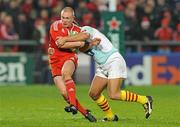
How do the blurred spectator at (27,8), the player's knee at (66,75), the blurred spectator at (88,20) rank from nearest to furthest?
the player's knee at (66,75)
the blurred spectator at (88,20)
the blurred spectator at (27,8)

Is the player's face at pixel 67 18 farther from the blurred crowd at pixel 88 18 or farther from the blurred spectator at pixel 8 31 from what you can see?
the blurred crowd at pixel 88 18

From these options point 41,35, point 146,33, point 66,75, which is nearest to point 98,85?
point 66,75

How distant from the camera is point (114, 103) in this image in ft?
63.6

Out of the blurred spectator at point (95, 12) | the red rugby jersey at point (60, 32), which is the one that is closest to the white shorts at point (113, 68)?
the red rugby jersey at point (60, 32)

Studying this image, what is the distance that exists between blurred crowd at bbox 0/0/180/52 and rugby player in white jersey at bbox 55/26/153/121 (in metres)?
12.7

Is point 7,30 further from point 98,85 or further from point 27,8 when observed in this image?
point 98,85

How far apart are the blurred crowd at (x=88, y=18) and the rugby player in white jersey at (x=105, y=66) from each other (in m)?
12.7

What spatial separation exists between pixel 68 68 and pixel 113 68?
926mm

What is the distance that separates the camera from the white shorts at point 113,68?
543 inches

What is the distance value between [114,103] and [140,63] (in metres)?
6.70

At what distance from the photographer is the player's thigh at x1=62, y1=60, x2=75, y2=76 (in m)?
14.1

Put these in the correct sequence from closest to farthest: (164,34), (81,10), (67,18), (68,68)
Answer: (67,18), (68,68), (164,34), (81,10)

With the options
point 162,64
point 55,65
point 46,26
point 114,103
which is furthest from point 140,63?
point 55,65

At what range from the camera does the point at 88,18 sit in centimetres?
2667
